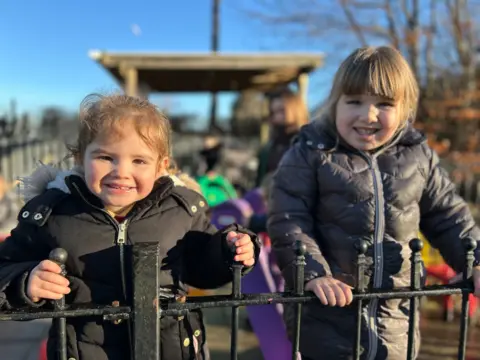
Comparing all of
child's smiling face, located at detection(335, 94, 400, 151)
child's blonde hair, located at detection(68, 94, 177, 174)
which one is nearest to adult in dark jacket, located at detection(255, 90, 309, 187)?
child's smiling face, located at detection(335, 94, 400, 151)

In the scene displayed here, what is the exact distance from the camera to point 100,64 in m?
9.12

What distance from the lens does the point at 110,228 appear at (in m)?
1.64

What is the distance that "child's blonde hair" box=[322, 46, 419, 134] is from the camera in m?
1.92

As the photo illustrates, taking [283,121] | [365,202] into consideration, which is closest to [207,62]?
[283,121]

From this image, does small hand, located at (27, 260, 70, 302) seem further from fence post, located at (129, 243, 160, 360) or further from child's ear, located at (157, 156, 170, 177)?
child's ear, located at (157, 156, 170, 177)

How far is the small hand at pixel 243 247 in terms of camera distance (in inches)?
63.4

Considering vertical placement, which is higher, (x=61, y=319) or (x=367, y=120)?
(x=367, y=120)

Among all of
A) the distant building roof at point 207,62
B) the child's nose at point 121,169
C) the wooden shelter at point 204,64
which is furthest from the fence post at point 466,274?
the distant building roof at point 207,62

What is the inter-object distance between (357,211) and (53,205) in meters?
1.10

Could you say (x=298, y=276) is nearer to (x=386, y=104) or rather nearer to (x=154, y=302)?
(x=154, y=302)

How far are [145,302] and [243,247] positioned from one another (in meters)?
0.36

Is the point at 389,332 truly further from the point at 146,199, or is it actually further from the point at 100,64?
the point at 100,64

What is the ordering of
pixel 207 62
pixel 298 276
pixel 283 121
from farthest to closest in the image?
pixel 207 62
pixel 283 121
pixel 298 276

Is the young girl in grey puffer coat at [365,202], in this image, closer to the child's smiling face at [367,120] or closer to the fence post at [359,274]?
the child's smiling face at [367,120]
